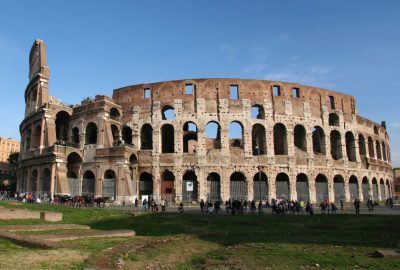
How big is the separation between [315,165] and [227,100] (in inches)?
442

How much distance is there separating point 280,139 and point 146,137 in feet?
47.9

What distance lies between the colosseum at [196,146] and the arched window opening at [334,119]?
12 cm

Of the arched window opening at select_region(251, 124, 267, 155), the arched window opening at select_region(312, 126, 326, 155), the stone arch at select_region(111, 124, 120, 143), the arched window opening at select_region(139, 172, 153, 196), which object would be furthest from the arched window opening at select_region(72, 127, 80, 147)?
the arched window opening at select_region(312, 126, 326, 155)

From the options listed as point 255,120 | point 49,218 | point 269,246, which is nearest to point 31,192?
point 49,218

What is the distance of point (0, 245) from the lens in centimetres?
1023

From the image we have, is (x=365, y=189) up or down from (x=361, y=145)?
down

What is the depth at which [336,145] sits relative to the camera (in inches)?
1630

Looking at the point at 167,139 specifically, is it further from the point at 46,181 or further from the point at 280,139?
the point at 46,181

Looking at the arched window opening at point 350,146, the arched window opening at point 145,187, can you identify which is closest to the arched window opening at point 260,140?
the arched window opening at point 350,146

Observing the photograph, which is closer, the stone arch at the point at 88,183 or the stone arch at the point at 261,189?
the stone arch at the point at 88,183

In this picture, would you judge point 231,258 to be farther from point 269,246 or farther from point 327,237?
point 327,237

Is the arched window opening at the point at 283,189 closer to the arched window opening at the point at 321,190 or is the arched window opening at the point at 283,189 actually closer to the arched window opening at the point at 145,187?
the arched window opening at the point at 321,190

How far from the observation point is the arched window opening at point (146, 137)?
38.9m

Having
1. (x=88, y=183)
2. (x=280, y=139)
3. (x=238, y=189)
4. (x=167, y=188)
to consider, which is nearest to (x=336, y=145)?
(x=280, y=139)
